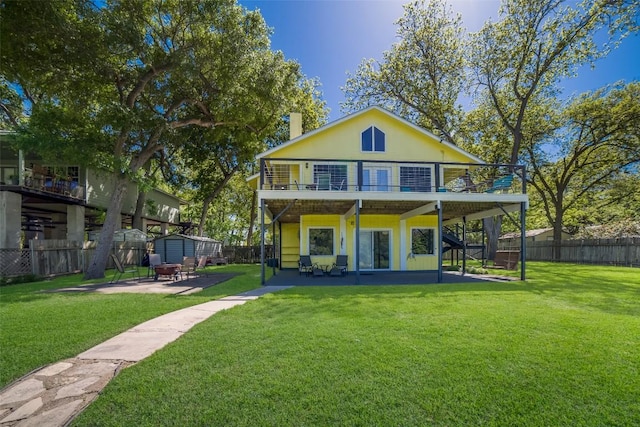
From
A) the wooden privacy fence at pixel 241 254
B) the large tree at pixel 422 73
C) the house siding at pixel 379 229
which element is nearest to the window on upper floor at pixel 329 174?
the house siding at pixel 379 229

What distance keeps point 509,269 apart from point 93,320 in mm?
15733

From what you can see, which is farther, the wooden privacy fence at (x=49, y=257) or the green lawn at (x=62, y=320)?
the wooden privacy fence at (x=49, y=257)

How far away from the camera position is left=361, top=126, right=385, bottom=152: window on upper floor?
53.8 feet

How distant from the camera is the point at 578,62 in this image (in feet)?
67.9

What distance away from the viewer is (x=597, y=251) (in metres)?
21.4

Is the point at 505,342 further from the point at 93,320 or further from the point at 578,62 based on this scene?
the point at 578,62

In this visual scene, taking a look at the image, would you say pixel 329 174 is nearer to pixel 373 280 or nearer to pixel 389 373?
pixel 373 280

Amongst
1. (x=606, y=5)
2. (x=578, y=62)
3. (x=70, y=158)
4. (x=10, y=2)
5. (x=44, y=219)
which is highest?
(x=606, y=5)

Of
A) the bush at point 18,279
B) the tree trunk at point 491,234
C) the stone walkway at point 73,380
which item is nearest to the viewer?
the stone walkway at point 73,380

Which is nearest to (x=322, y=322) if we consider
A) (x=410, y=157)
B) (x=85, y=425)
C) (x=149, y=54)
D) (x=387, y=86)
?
(x=85, y=425)

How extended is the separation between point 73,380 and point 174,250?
64.0ft

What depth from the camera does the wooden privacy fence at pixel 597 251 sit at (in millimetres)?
18828

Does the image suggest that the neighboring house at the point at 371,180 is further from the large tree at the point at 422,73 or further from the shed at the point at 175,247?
the large tree at the point at 422,73

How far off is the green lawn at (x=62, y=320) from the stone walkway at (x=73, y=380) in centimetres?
25
